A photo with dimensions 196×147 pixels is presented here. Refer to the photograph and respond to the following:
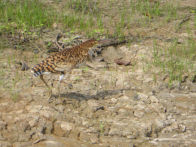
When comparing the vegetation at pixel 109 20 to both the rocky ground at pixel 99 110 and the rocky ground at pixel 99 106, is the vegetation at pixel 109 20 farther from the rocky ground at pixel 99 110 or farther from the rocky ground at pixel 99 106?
the rocky ground at pixel 99 110

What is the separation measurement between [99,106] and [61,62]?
915 mm

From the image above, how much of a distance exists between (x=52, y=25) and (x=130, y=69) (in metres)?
2.54

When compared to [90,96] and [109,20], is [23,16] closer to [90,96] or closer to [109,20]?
[109,20]

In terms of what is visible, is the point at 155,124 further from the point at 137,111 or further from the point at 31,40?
the point at 31,40

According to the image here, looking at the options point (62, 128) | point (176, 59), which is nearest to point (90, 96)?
point (62, 128)

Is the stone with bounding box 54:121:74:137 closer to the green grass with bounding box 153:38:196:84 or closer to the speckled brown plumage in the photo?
the speckled brown plumage

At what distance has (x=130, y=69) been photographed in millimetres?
5898

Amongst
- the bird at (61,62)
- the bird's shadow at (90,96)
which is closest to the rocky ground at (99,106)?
the bird's shadow at (90,96)

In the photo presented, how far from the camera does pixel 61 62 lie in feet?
15.3

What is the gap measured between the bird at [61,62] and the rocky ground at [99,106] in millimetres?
389

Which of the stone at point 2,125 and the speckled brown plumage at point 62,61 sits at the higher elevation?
the speckled brown plumage at point 62,61

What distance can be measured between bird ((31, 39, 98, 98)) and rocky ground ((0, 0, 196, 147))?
39 cm

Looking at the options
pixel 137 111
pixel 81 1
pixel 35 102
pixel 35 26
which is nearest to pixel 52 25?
pixel 35 26

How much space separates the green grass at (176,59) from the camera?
564 cm
